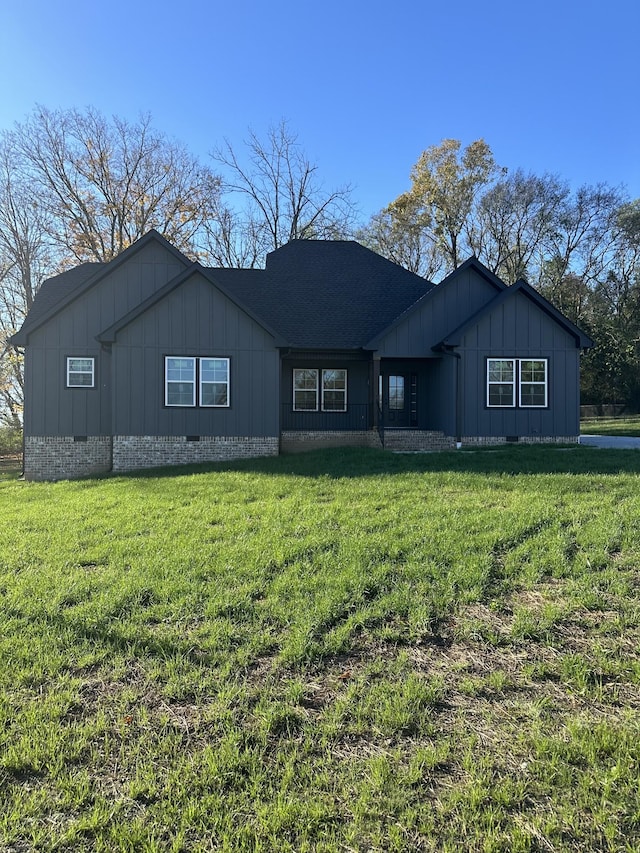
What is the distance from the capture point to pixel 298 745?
306 centimetres

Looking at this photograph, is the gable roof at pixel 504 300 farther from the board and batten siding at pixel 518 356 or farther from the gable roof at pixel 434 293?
the gable roof at pixel 434 293

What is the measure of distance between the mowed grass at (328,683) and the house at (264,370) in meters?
8.02

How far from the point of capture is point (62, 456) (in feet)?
52.1

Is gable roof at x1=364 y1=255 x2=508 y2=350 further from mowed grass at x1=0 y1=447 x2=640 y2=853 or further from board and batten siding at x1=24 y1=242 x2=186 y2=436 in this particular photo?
mowed grass at x1=0 y1=447 x2=640 y2=853

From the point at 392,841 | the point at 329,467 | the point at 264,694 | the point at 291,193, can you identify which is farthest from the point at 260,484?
the point at 291,193

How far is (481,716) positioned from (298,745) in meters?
1.05

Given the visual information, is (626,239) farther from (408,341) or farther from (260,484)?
(260,484)

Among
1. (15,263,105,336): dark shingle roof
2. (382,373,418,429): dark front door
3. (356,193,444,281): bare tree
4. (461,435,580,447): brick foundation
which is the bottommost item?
(461,435,580,447): brick foundation

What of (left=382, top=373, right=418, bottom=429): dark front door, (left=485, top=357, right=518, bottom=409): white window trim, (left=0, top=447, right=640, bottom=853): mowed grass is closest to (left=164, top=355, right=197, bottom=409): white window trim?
(left=382, top=373, right=418, bottom=429): dark front door

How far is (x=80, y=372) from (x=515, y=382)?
12063mm

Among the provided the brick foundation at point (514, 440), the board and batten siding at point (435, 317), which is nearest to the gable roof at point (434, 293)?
the board and batten siding at point (435, 317)

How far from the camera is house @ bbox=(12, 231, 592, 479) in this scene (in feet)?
48.2

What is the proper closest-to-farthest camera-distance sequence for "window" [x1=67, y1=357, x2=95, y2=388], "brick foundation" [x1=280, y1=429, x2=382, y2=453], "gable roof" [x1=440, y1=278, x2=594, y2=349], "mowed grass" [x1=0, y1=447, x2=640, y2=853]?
"mowed grass" [x1=0, y1=447, x2=640, y2=853], "gable roof" [x1=440, y1=278, x2=594, y2=349], "window" [x1=67, y1=357, x2=95, y2=388], "brick foundation" [x1=280, y1=429, x2=382, y2=453]

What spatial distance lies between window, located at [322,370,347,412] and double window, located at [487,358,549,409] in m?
4.59
